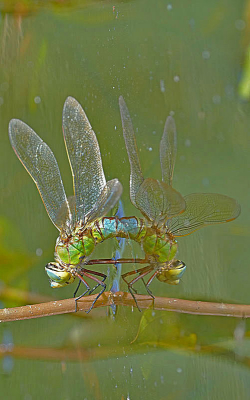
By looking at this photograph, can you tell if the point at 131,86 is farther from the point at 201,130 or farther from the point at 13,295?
the point at 13,295

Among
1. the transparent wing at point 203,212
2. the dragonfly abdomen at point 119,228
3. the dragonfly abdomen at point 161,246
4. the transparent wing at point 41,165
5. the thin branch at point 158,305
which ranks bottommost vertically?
the thin branch at point 158,305

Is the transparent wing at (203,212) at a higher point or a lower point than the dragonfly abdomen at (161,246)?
higher

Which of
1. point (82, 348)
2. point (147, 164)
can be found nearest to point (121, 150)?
point (147, 164)

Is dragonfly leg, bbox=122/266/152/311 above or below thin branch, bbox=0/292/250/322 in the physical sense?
above
